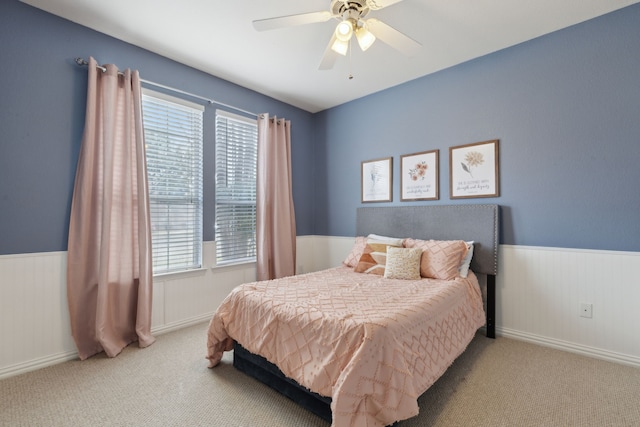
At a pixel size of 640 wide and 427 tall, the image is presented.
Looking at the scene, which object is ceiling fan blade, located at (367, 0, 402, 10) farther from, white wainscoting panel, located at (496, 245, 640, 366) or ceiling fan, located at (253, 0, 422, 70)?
white wainscoting panel, located at (496, 245, 640, 366)

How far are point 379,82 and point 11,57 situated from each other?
3.18m

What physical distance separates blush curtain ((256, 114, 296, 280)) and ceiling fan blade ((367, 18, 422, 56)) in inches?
75.1

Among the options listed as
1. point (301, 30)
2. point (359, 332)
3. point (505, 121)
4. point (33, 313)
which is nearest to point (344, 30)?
point (301, 30)

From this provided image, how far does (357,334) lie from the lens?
1.49 m

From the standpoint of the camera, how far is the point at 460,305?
229 cm

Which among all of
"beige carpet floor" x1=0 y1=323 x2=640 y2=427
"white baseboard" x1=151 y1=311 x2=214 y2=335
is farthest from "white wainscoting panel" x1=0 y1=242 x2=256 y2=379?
"white baseboard" x1=151 y1=311 x2=214 y2=335

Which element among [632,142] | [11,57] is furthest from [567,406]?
[11,57]

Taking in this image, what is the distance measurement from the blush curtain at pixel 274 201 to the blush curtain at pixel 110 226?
125cm

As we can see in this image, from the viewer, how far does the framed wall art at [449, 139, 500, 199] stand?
9.47 feet

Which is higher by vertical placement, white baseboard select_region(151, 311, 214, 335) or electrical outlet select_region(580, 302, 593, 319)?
electrical outlet select_region(580, 302, 593, 319)

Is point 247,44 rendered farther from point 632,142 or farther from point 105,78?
point 632,142

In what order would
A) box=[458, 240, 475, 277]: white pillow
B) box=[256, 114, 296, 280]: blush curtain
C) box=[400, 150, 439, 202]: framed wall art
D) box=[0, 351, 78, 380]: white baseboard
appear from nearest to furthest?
box=[0, 351, 78, 380]: white baseboard, box=[458, 240, 475, 277]: white pillow, box=[400, 150, 439, 202]: framed wall art, box=[256, 114, 296, 280]: blush curtain

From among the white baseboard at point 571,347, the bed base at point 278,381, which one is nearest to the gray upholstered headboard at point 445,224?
the white baseboard at point 571,347

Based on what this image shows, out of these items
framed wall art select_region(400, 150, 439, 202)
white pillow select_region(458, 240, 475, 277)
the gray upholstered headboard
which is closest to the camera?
white pillow select_region(458, 240, 475, 277)
